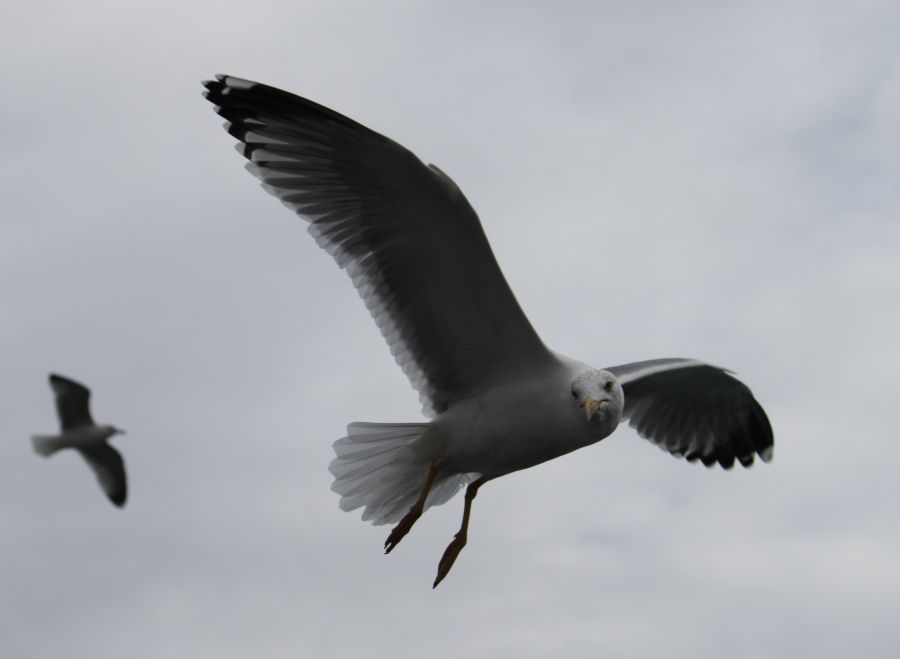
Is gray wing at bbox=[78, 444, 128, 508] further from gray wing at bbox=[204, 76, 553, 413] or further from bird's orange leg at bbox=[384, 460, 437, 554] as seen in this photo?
bird's orange leg at bbox=[384, 460, 437, 554]

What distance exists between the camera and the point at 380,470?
18.5 feet

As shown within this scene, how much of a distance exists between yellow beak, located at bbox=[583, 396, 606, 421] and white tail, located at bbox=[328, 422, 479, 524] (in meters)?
0.91

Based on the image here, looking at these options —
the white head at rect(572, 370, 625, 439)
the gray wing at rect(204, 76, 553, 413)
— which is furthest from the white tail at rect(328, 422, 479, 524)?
the white head at rect(572, 370, 625, 439)

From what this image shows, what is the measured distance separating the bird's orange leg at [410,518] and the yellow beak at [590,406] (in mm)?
900

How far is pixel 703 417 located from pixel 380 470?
258 cm

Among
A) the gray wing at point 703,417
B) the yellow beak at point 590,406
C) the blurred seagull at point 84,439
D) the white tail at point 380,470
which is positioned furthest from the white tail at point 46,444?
the gray wing at point 703,417

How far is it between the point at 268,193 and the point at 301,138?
29 centimetres

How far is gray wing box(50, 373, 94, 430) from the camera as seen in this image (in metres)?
2.42

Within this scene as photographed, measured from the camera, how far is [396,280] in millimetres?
5309

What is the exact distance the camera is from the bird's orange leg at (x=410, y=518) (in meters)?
5.31

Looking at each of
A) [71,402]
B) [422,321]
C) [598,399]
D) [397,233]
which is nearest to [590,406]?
[598,399]

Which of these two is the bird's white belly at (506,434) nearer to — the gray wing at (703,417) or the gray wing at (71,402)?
the gray wing at (703,417)

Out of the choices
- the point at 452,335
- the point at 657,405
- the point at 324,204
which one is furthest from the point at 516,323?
the point at 657,405

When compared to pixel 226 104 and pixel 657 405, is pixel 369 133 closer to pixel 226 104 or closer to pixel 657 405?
pixel 226 104
